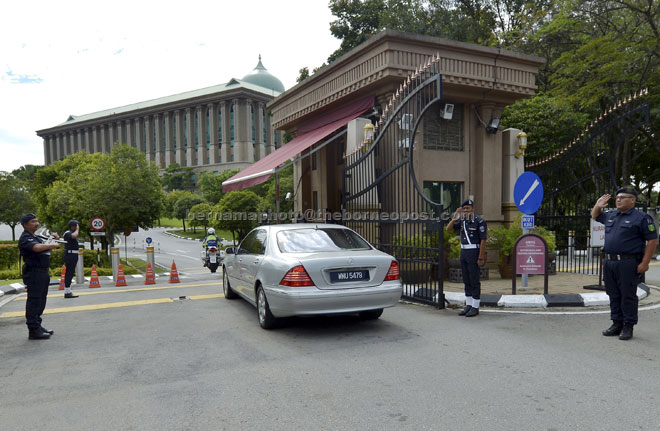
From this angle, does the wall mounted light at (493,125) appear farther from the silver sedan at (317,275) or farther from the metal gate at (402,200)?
the silver sedan at (317,275)

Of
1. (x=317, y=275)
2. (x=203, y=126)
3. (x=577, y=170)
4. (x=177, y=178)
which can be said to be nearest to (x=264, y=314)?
(x=317, y=275)

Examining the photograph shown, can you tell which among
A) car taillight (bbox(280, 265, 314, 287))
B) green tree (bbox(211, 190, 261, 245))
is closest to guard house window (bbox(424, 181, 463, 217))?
car taillight (bbox(280, 265, 314, 287))

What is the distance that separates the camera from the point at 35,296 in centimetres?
600

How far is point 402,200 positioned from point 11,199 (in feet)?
168

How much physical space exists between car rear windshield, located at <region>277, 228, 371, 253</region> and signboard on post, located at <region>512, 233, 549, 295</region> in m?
2.92

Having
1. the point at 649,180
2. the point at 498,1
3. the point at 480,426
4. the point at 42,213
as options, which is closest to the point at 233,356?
the point at 480,426

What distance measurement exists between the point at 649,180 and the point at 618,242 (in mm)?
28333

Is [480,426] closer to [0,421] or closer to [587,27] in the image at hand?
[0,421]

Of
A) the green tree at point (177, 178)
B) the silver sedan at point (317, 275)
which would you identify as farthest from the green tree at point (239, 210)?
the green tree at point (177, 178)

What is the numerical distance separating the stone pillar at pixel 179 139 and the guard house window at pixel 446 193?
311 ft

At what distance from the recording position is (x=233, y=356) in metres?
4.97

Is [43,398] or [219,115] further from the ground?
[219,115]

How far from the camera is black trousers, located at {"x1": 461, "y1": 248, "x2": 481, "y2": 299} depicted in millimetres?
6820

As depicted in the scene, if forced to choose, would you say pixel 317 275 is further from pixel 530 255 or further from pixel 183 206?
pixel 183 206
